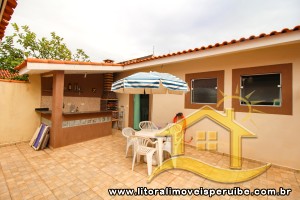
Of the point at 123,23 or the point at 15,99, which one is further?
the point at 123,23

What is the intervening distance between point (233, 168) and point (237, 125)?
163cm

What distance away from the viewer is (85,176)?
3.56 metres

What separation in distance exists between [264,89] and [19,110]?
978 centimetres

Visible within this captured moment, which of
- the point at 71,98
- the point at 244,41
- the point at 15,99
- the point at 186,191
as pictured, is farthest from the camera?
the point at 71,98

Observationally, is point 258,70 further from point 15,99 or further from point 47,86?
point 15,99

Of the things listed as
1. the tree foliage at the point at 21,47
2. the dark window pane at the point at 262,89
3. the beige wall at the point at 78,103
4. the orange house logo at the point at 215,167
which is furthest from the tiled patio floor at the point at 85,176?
the tree foliage at the point at 21,47

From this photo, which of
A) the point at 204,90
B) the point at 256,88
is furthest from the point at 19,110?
the point at 256,88

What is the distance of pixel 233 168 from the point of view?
4.16m

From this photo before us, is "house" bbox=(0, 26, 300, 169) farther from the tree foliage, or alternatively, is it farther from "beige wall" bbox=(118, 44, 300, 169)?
the tree foliage

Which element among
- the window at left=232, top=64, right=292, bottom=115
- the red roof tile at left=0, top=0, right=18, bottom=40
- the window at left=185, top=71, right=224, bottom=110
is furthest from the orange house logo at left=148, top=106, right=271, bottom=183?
the red roof tile at left=0, top=0, right=18, bottom=40

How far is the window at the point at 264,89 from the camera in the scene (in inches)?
165

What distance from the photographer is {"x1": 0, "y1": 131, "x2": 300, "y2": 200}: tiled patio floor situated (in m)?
2.96

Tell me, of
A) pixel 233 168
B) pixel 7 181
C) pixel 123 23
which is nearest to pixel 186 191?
pixel 233 168

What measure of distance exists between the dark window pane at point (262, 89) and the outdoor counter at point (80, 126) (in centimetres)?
Answer: 640
